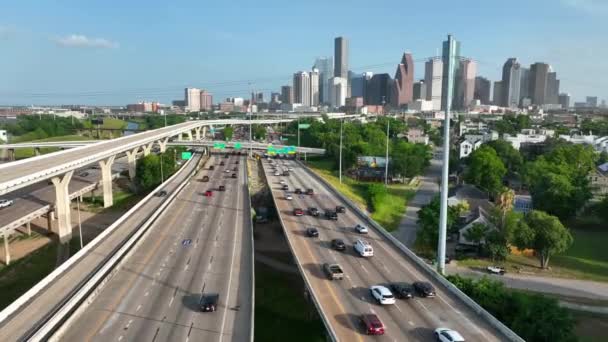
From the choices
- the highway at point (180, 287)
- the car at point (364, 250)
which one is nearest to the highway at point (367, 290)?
the car at point (364, 250)

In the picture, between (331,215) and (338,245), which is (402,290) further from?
(331,215)

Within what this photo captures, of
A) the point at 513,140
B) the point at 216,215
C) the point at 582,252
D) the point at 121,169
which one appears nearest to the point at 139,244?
the point at 216,215

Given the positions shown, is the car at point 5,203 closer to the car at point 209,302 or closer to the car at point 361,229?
the car at point 209,302

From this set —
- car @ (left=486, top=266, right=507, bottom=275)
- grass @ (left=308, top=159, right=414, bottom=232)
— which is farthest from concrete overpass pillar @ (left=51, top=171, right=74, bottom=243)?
car @ (left=486, top=266, right=507, bottom=275)

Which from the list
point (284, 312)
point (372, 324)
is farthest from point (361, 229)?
point (372, 324)

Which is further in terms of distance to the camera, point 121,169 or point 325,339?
point 121,169

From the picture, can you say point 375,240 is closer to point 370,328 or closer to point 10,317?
point 370,328

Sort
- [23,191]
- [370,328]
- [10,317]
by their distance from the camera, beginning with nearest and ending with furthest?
[370,328] < [10,317] < [23,191]
